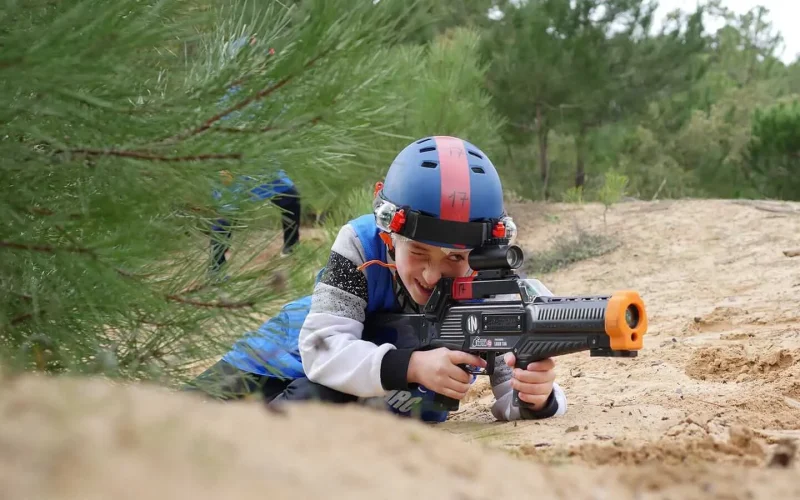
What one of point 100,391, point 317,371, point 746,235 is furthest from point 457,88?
point 100,391

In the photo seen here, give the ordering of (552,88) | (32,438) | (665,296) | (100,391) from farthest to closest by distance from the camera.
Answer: (552,88) < (665,296) < (100,391) < (32,438)

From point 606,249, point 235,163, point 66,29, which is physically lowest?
point 606,249

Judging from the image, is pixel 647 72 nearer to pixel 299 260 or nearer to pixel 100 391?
pixel 299 260

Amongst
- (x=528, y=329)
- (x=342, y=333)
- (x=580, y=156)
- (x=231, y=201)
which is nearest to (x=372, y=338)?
(x=342, y=333)

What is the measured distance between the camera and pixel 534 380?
2.62 m

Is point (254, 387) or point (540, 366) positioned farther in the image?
point (254, 387)

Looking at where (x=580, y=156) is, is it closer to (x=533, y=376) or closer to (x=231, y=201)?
(x=533, y=376)

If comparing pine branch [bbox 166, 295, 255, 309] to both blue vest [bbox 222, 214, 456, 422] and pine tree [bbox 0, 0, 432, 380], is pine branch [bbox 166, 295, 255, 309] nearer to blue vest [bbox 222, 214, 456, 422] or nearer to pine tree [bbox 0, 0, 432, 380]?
pine tree [bbox 0, 0, 432, 380]

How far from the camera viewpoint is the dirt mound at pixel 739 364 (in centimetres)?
340

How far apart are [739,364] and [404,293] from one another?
150 centimetres

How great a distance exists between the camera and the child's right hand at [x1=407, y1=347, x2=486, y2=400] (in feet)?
8.60

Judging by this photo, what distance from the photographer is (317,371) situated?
284 centimetres

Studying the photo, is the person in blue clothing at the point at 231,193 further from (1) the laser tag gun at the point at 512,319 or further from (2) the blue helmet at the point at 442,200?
(1) the laser tag gun at the point at 512,319

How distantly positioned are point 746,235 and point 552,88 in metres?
5.54
